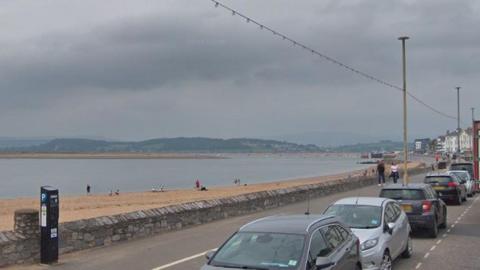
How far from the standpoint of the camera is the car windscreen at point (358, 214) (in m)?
11.0

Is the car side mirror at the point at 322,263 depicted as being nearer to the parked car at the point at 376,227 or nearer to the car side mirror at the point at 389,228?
the parked car at the point at 376,227

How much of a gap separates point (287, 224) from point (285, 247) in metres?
0.58

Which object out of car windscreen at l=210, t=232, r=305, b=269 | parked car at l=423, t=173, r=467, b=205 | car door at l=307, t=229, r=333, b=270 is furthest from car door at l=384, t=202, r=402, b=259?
parked car at l=423, t=173, r=467, b=205

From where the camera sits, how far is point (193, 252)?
13.0 meters

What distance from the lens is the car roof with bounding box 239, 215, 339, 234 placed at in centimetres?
715

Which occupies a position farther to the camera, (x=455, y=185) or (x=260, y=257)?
(x=455, y=185)

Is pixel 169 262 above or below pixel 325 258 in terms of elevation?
below

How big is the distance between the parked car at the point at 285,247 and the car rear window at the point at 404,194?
26.8 ft

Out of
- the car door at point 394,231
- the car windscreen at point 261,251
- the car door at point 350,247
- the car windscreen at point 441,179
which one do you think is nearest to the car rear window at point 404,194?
the car door at point 394,231

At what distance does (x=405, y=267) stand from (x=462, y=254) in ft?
6.81

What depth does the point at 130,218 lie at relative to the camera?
1470 cm

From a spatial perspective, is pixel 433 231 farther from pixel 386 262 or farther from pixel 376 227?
pixel 386 262

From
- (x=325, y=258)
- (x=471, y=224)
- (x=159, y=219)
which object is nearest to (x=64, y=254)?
(x=159, y=219)

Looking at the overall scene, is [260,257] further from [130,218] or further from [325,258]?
[130,218]
